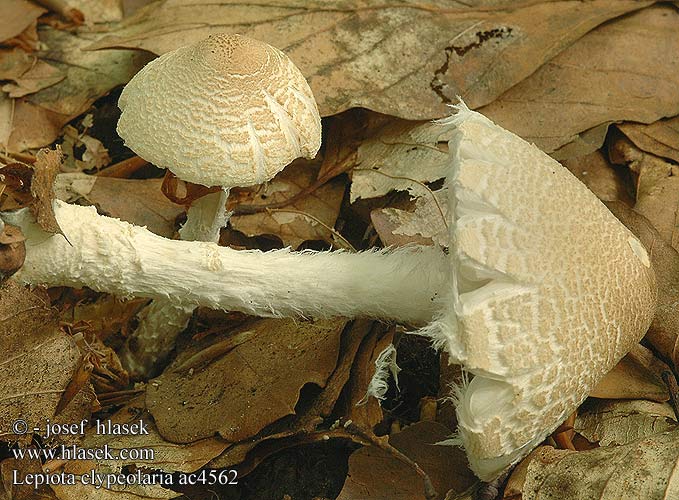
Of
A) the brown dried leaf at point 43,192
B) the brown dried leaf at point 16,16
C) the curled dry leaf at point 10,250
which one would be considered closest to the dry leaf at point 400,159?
the brown dried leaf at point 43,192

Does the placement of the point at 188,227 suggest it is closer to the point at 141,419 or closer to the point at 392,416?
the point at 141,419

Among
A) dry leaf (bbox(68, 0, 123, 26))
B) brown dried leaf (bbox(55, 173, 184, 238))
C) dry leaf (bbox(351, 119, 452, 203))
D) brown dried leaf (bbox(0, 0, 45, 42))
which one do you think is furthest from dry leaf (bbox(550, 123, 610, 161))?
brown dried leaf (bbox(0, 0, 45, 42))

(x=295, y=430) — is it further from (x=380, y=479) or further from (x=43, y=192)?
(x=43, y=192)

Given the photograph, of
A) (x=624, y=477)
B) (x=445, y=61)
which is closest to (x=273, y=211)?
(x=445, y=61)

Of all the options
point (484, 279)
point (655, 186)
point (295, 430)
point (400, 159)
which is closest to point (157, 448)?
point (295, 430)

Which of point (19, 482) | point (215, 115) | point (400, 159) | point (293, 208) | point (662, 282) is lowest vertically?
point (19, 482)

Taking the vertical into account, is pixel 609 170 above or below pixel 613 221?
below
